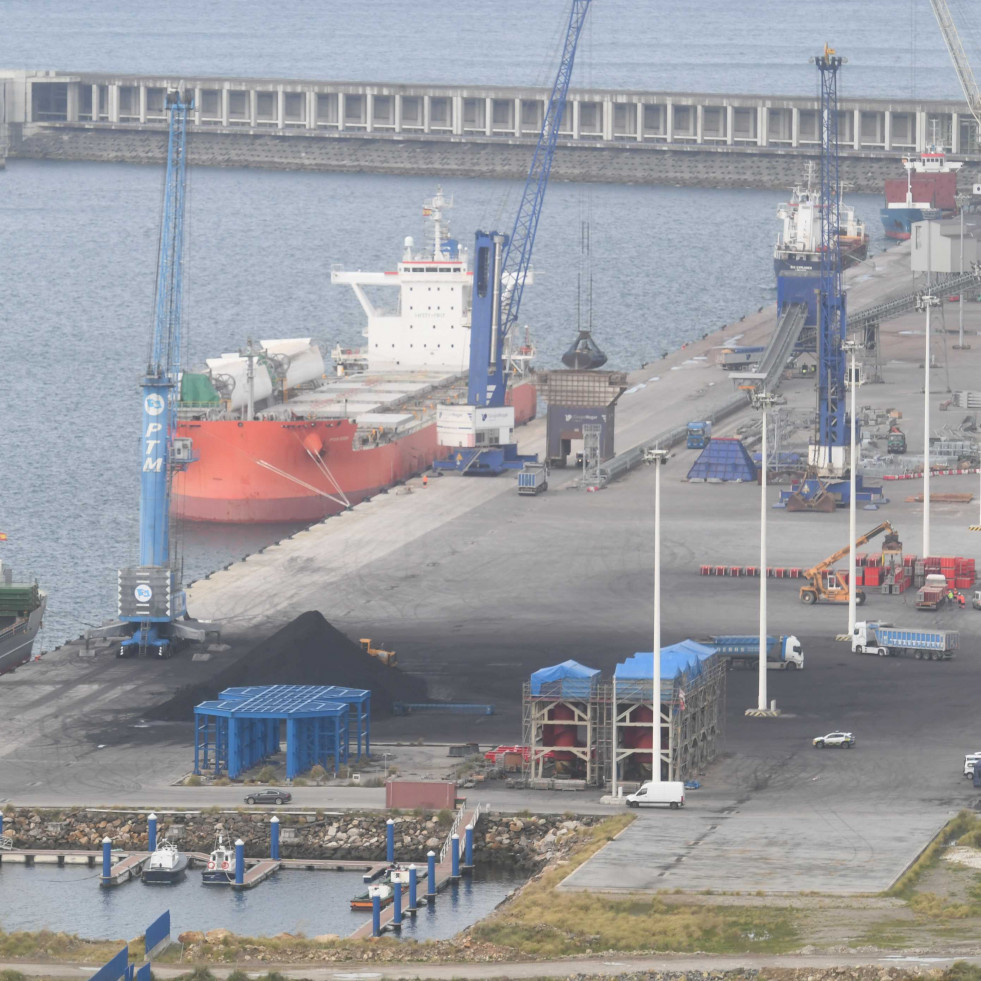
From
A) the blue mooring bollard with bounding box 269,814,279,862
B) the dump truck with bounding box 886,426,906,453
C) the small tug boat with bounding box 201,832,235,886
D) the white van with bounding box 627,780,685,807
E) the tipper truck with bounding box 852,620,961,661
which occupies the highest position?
the dump truck with bounding box 886,426,906,453

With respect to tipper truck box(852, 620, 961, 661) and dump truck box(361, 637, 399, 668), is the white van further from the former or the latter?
tipper truck box(852, 620, 961, 661)

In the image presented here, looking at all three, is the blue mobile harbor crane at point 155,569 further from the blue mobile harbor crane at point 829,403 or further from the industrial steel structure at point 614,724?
the blue mobile harbor crane at point 829,403

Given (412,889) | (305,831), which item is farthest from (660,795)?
(305,831)

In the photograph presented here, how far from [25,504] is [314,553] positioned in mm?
21934

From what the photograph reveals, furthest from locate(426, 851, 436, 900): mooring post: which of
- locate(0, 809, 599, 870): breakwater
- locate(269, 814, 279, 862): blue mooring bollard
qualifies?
locate(269, 814, 279, 862): blue mooring bollard

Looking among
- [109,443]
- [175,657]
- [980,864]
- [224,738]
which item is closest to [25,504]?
[109,443]

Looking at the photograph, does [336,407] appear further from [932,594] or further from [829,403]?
[932,594]

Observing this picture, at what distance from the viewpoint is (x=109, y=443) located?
136 m

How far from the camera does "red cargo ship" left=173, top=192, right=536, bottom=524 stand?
121188 mm

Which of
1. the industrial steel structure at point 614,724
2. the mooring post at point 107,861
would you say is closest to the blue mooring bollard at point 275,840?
the mooring post at point 107,861

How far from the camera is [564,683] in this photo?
68.6 meters

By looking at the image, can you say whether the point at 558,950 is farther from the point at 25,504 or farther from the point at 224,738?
the point at 25,504

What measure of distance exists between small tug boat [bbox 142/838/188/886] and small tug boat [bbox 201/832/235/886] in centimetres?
64

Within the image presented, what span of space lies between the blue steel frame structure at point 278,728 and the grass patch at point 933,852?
17.4 meters
